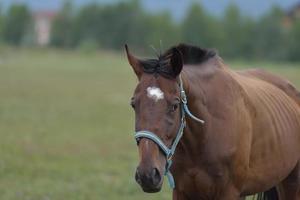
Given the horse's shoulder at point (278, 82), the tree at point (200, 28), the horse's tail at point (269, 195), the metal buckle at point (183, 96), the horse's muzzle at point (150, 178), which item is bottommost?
the horse's tail at point (269, 195)

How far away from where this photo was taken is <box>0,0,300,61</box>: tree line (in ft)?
231

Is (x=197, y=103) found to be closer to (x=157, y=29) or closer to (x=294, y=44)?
(x=294, y=44)

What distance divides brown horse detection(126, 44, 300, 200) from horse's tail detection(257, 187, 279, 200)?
0.01 metres

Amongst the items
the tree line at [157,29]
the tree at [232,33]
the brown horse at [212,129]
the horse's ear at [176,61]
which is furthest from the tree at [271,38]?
the horse's ear at [176,61]

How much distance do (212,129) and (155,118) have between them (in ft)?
2.74

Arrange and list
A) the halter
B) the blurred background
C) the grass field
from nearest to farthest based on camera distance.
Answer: the halter
the grass field
the blurred background

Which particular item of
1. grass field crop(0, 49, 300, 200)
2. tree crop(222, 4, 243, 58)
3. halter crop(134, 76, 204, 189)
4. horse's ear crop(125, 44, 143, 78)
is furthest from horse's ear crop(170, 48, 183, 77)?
tree crop(222, 4, 243, 58)

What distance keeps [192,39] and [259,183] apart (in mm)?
71702

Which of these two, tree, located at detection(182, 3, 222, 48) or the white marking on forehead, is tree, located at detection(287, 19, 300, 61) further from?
the white marking on forehead

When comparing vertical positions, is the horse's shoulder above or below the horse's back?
above

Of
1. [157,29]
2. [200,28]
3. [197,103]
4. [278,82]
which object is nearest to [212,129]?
[197,103]

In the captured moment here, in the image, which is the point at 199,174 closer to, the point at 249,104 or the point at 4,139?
the point at 249,104

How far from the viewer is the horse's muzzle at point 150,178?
13.1 ft

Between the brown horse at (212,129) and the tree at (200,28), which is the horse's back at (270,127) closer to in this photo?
the brown horse at (212,129)
